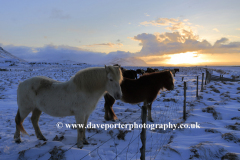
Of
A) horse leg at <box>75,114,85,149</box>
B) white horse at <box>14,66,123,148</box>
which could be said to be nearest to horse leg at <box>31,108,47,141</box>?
white horse at <box>14,66,123,148</box>

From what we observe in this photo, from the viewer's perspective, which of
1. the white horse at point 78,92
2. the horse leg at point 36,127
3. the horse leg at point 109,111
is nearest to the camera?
the white horse at point 78,92

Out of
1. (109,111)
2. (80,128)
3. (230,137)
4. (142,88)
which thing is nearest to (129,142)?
(80,128)

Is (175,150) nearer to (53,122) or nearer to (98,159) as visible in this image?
(98,159)

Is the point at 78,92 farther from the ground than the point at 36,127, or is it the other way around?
the point at 78,92

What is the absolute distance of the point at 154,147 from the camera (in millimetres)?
3494

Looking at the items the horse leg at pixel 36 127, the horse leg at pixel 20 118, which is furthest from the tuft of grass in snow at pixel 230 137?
the horse leg at pixel 20 118

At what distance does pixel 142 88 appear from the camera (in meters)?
5.34

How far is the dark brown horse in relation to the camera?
5.30 meters

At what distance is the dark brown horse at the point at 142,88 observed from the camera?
5.30m

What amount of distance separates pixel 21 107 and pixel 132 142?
10.2 feet

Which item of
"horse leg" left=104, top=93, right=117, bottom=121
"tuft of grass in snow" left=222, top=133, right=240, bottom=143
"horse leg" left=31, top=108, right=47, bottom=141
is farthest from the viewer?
"horse leg" left=104, top=93, right=117, bottom=121

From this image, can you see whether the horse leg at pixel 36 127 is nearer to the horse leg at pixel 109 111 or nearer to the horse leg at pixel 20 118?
the horse leg at pixel 20 118

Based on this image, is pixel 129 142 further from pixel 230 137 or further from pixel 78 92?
pixel 230 137

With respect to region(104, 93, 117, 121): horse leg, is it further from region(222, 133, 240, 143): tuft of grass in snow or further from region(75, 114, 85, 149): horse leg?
region(222, 133, 240, 143): tuft of grass in snow
